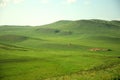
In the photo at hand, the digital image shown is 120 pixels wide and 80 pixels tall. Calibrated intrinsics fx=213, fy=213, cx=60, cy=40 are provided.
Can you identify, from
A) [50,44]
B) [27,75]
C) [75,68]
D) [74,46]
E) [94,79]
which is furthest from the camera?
[50,44]

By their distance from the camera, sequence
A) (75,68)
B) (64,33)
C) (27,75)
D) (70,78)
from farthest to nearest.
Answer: (64,33), (75,68), (27,75), (70,78)

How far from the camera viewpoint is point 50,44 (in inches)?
4498

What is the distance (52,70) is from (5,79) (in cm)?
1261

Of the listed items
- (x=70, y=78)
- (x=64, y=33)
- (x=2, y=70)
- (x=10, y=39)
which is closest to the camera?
(x=70, y=78)

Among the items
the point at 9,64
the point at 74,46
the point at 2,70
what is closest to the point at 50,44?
the point at 74,46

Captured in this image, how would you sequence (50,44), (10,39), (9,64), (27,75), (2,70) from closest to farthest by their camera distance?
1. (27,75)
2. (2,70)
3. (9,64)
4. (50,44)
5. (10,39)

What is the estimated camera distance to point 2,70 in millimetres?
48438

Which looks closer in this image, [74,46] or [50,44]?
[74,46]

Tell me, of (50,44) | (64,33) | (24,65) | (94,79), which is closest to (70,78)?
(94,79)

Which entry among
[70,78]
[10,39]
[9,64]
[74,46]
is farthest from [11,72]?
[10,39]

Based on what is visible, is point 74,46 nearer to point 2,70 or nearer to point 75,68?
point 75,68

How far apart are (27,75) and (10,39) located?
101379 mm

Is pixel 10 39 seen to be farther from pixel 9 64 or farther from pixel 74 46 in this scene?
pixel 9 64

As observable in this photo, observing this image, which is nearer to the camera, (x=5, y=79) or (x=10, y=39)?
(x=5, y=79)
